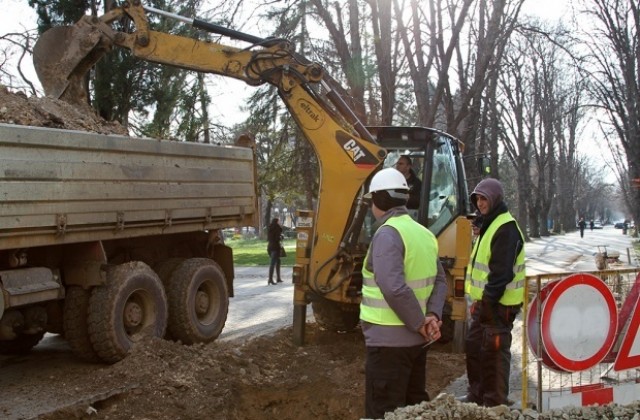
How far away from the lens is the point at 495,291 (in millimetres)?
5500

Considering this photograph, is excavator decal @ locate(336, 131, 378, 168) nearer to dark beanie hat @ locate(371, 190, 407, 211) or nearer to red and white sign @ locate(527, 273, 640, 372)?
red and white sign @ locate(527, 273, 640, 372)

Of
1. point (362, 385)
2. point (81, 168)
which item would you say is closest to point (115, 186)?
point (81, 168)

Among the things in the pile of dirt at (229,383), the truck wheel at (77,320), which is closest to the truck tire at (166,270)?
the pile of dirt at (229,383)

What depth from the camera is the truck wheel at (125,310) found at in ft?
24.7

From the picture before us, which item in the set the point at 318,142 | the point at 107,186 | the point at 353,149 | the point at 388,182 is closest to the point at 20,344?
the point at 107,186

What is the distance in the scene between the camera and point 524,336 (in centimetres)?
517

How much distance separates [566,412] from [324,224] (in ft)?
13.9

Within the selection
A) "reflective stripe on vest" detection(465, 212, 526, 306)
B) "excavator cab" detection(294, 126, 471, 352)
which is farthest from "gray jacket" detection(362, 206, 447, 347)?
"excavator cab" detection(294, 126, 471, 352)

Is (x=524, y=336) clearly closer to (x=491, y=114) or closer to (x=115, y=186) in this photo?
(x=115, y=186)

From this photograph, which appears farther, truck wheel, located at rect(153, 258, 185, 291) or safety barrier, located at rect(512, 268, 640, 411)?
truck wheel, located at rect(153, 258, 185, 291)

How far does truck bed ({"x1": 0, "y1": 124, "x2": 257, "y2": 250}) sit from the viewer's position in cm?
650

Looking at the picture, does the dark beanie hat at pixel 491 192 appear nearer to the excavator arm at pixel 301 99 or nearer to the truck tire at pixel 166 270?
the excavator arm at pixel 301 99

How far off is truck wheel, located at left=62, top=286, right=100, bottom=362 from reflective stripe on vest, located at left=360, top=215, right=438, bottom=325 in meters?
4.25

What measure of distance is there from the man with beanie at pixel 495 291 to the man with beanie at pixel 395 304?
117 cm
